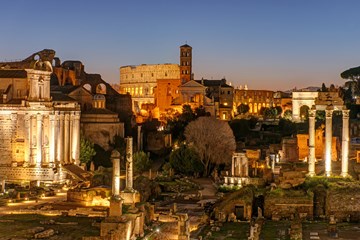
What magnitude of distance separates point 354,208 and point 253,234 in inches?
345

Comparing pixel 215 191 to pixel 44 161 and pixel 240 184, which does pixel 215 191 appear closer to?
pixel 240 184

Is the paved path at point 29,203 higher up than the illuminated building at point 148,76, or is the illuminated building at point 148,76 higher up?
the illuminated building at point 148,76

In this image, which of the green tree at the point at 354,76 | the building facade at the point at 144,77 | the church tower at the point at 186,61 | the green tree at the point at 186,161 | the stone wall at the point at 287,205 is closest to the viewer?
the stone wall at the point at 287,205

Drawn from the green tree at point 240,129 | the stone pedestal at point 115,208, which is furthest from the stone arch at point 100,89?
the stone pedestal at point 115,208

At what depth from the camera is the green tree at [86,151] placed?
174ft

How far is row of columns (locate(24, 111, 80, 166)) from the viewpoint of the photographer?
1839 inches

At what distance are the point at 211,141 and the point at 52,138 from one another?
16007 millimetres

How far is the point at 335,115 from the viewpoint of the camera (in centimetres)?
6881

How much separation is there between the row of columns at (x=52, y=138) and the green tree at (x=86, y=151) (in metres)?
2.01

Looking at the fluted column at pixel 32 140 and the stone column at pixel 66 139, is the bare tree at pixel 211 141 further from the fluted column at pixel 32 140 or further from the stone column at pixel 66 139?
the fluted column at pixel 32 140

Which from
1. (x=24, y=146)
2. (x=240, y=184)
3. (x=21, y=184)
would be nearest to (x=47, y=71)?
(x=24, y=146)

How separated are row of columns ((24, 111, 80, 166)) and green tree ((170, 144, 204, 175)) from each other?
8.90m

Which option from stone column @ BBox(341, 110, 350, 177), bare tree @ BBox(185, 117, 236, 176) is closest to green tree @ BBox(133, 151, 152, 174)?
bare tree @ BBox(185, 117, 236, 176)

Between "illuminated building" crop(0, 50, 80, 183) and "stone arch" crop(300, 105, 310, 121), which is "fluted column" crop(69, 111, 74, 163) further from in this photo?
"stone arch" crop(300, 105, 310, 121)
